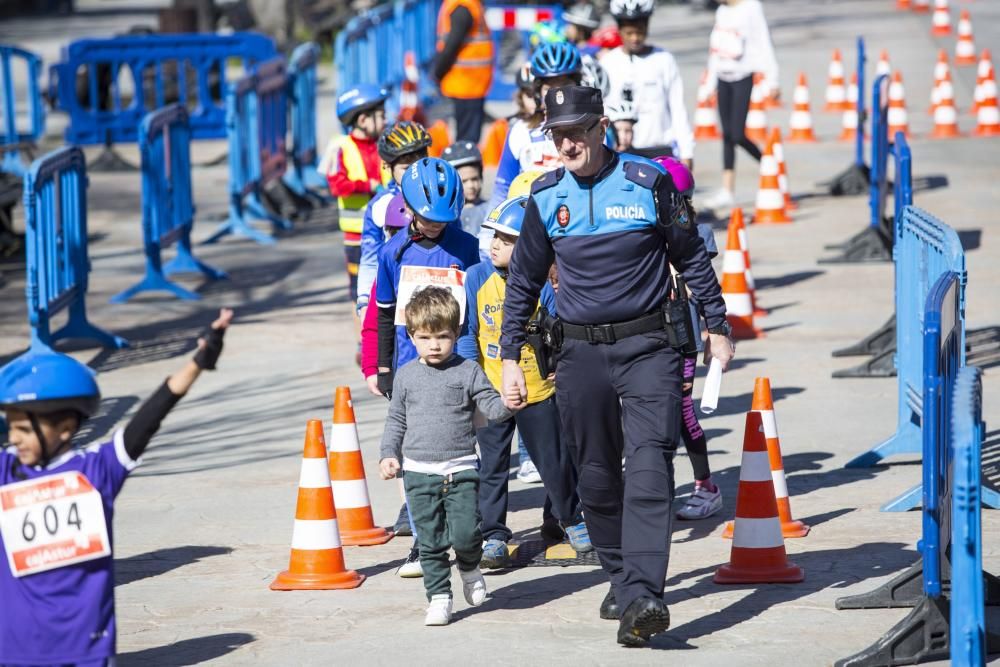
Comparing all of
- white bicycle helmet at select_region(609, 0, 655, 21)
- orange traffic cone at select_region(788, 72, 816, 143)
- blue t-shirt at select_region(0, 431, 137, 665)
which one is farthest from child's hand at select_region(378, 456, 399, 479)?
orange traffic cone at select_region(788, 72, 816, 143)

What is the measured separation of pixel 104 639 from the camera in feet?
16.8

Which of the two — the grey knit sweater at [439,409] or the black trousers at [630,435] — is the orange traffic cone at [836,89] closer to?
the grey knit sweater at [439,409]

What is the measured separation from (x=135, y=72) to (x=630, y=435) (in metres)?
15.8

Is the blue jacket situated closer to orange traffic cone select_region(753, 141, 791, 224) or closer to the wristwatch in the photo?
the wristwatch

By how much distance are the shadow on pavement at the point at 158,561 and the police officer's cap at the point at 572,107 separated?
106 inches

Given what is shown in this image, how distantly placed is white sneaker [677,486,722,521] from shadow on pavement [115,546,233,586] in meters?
2.07

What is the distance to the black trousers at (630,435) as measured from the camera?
6402 mm

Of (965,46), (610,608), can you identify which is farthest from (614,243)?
(965,46)

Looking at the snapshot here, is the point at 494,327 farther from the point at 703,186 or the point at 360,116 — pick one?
the point at 703,186

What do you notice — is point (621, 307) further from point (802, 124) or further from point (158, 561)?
point (802, 124)

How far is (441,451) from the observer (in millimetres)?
6801

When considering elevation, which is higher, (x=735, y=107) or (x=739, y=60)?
(x=739, y=60)

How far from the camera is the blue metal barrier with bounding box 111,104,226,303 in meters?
14.4

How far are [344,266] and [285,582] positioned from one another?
855 centimetres
